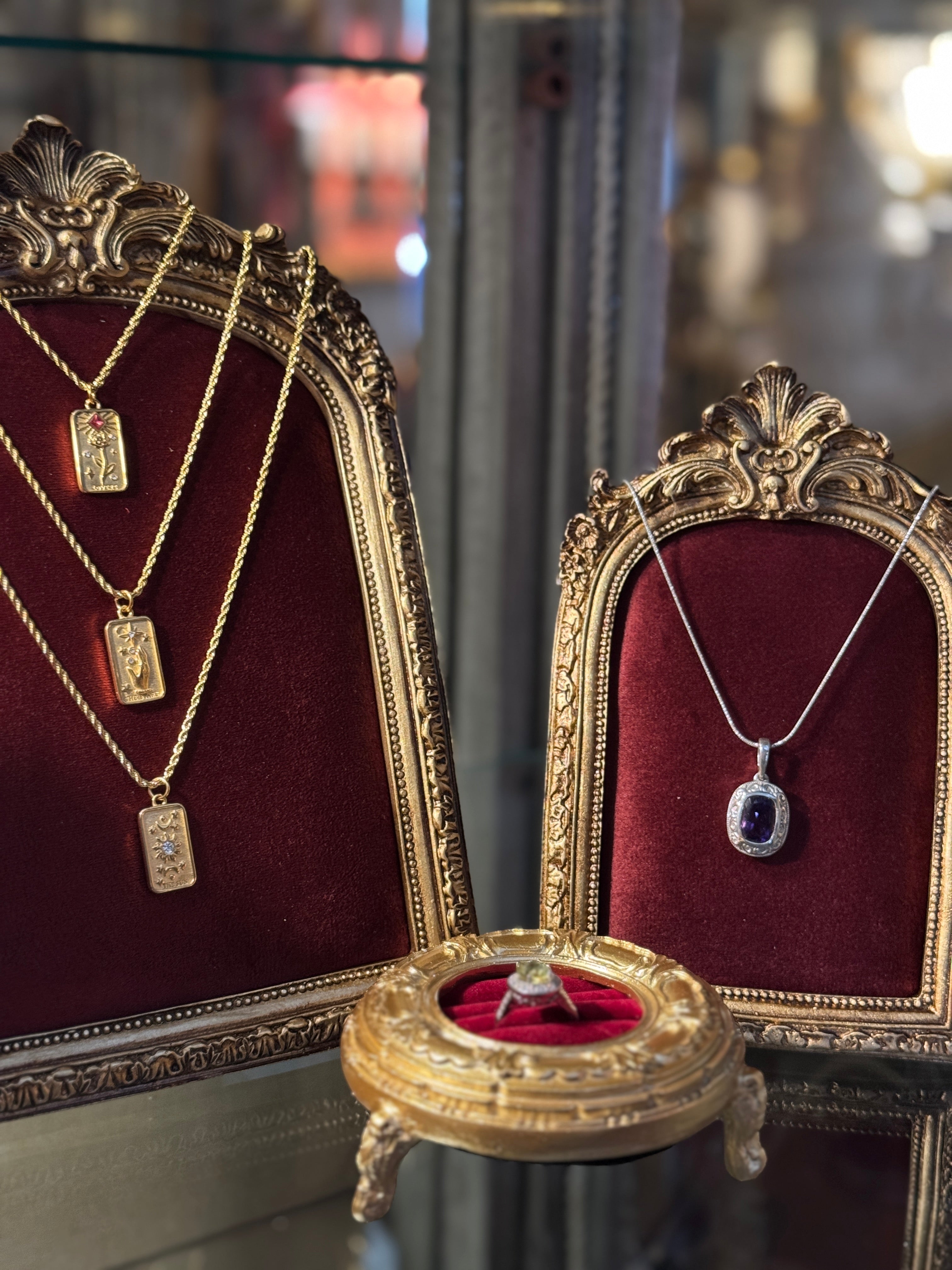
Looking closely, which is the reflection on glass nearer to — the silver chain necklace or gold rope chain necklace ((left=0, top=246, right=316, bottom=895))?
the silver chain necklace

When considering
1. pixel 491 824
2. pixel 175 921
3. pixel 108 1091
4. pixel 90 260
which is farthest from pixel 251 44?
pixel 108 1091

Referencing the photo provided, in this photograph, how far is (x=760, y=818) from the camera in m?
1.00

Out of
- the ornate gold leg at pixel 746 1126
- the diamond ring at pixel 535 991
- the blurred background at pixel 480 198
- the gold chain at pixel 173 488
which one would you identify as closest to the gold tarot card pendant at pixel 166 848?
the gold chain at pixel 173 488

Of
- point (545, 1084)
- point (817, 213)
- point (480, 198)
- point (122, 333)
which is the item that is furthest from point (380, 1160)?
point (817, 213)

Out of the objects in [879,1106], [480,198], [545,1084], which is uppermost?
[480,198]

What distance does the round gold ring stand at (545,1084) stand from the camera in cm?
72

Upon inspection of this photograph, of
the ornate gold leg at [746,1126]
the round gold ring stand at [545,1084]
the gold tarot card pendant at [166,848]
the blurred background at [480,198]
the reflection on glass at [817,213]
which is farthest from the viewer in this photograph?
the reflection on glass at [817,213]

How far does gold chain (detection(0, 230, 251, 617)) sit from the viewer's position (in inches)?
36.4

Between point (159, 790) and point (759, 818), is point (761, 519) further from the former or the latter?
point (159, 790)

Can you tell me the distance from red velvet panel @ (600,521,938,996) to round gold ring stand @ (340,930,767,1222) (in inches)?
6.0

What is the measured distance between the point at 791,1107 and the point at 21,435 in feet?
2.64

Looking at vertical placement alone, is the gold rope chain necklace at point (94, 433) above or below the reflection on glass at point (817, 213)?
below

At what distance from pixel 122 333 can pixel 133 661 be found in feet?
0.86

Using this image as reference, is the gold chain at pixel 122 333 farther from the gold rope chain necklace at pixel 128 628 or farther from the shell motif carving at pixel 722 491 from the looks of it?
the shell motif carving at pixel 722 491
